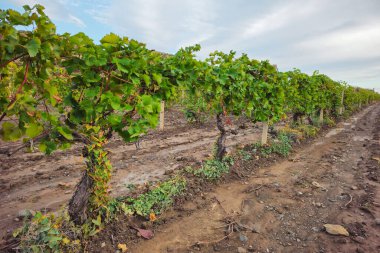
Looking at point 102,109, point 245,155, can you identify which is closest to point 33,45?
point 102,109

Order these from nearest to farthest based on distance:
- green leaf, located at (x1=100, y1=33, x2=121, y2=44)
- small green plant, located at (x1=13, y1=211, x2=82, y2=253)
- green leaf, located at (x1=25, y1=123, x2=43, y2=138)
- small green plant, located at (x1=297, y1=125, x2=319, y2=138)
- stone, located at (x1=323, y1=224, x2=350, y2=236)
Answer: green leaf, located at (x1=25, y1=123, x2=43, y2=138), green leaf, located at (x1=100, y1=33, x2=121, y2=44), small green plant, located at (x1=13, y1=211, x2=82, y2=253), stone, located at (x1=323, y1=224, x2=350, y2=236), small green plant, located at (x1=297, y1=125, x2=319, y2=138)

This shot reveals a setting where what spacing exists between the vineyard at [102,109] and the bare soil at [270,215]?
0.15m

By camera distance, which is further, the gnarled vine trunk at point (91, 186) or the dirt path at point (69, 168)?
the dirt path at point (69, 168)

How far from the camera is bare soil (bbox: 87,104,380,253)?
3.34 m

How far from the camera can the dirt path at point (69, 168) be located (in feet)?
14.3

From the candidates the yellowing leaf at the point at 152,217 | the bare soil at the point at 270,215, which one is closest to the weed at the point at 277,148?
the bare soil at the point at 270,215

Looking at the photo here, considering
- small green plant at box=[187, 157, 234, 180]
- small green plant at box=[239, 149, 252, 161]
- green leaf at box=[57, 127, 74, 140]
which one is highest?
green leaf at box=[57, 127, 74, 140]

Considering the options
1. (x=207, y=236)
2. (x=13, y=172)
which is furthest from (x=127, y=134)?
(x=13, y=172)

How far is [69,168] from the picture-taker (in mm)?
5910

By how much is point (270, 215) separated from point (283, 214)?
24 cm

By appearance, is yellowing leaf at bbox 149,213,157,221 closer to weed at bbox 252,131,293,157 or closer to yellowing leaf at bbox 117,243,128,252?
yellowing leaf at bbox 117,243,128,252

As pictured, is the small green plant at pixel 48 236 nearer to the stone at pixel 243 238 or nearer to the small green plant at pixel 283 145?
the stone at pixel 243 238

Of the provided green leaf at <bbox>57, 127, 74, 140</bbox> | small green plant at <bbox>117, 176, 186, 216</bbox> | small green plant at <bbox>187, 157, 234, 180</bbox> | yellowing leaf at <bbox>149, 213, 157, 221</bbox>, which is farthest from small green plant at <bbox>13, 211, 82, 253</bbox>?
small green plant at <bbox>187, 157, 234, 180</bbox>

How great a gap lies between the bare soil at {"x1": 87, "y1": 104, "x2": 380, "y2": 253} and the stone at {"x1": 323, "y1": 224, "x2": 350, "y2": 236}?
0.06m
